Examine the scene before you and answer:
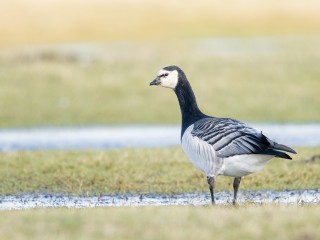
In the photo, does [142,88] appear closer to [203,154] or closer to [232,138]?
[203,154]

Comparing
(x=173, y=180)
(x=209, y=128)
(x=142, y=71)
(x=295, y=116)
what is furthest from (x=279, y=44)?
(x=209, y=128)

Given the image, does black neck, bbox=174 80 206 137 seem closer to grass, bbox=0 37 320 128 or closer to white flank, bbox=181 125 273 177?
white flank, bbox=181 125 273 177

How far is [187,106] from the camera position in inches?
514

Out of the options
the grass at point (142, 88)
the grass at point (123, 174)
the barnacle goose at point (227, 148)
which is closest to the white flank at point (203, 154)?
the barnacle goose at point (227, 148)

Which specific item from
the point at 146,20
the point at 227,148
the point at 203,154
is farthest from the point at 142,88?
the point at 146,20

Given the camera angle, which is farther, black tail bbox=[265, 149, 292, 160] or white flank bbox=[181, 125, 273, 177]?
white flank bbox=[181, 125, 273, 177]

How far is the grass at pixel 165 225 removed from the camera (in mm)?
8445

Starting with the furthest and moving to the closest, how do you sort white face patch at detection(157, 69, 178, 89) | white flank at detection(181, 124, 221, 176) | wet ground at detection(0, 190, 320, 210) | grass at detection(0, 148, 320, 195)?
grass at detection(0, 148, 320, 195) → white face patch at detection(157, 69, 178, 89) → wet ground at detection(0, 190, 320, 210) → white flank at detection(181, 124, 221, 176)

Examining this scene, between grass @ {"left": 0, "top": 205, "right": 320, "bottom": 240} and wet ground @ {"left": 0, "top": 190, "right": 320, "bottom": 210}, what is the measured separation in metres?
3.53

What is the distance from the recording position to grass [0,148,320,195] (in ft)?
49.0

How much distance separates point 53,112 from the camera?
2723 centimetres

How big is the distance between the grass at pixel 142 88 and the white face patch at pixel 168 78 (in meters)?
13.2

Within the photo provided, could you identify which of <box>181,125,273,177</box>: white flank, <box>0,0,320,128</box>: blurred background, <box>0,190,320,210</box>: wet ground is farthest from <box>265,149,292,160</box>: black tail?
<box>0,0,320,128</box>: blurred background

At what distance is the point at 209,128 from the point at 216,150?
393 millimetres
